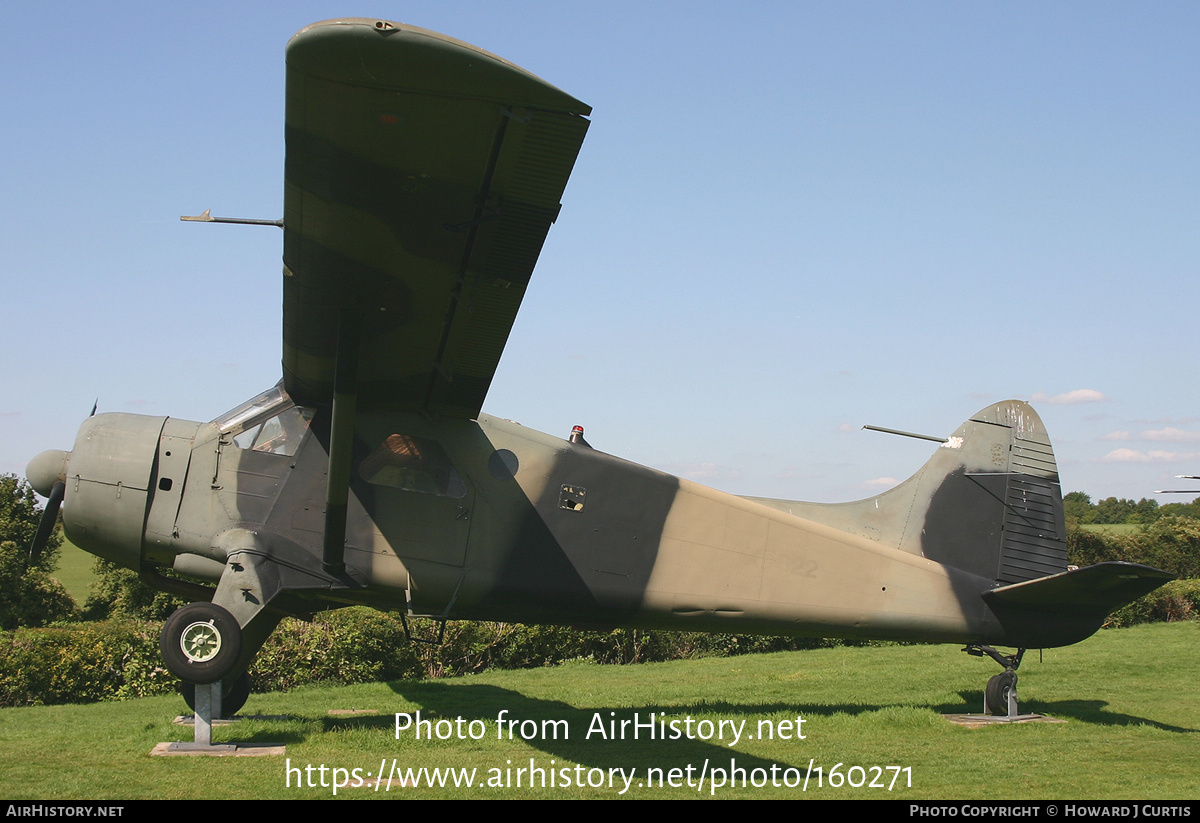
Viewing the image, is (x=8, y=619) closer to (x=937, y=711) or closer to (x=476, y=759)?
(x=476, y=759)

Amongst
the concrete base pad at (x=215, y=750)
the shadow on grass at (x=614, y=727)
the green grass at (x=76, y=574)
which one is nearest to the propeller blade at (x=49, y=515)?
the concrete base pad at (x=215, y=750)

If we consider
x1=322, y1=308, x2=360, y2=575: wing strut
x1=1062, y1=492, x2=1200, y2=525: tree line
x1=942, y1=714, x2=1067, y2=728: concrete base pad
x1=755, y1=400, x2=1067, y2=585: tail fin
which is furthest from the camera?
x1=1062, y1=492, x2=1200, y2=525: tree line

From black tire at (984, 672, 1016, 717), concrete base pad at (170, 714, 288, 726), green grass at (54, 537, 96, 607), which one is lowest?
green grass at (54, 537, 96, 607)

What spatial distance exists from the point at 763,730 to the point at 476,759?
323 cm

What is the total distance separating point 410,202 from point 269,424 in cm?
351

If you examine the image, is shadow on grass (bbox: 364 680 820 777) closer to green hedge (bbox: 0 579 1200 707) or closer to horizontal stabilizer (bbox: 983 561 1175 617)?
green hedge (bbox: 0 579 1200 707)

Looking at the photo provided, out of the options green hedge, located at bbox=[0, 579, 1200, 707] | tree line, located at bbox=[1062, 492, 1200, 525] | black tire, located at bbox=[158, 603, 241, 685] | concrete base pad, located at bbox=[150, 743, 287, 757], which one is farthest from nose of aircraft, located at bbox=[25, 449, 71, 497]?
tree line, located at bbox=[1062, 492, 1200, 525]

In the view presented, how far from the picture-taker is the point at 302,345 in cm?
752

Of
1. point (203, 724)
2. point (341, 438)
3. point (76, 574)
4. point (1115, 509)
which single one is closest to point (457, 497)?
point (341, 438)

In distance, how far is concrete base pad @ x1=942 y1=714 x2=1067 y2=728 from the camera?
981 centimetres

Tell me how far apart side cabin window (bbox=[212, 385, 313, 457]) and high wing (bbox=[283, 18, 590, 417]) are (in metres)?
0.21

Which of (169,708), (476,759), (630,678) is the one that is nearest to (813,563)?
(476,759)

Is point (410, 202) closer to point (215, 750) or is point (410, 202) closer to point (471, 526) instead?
point (471, 526)
